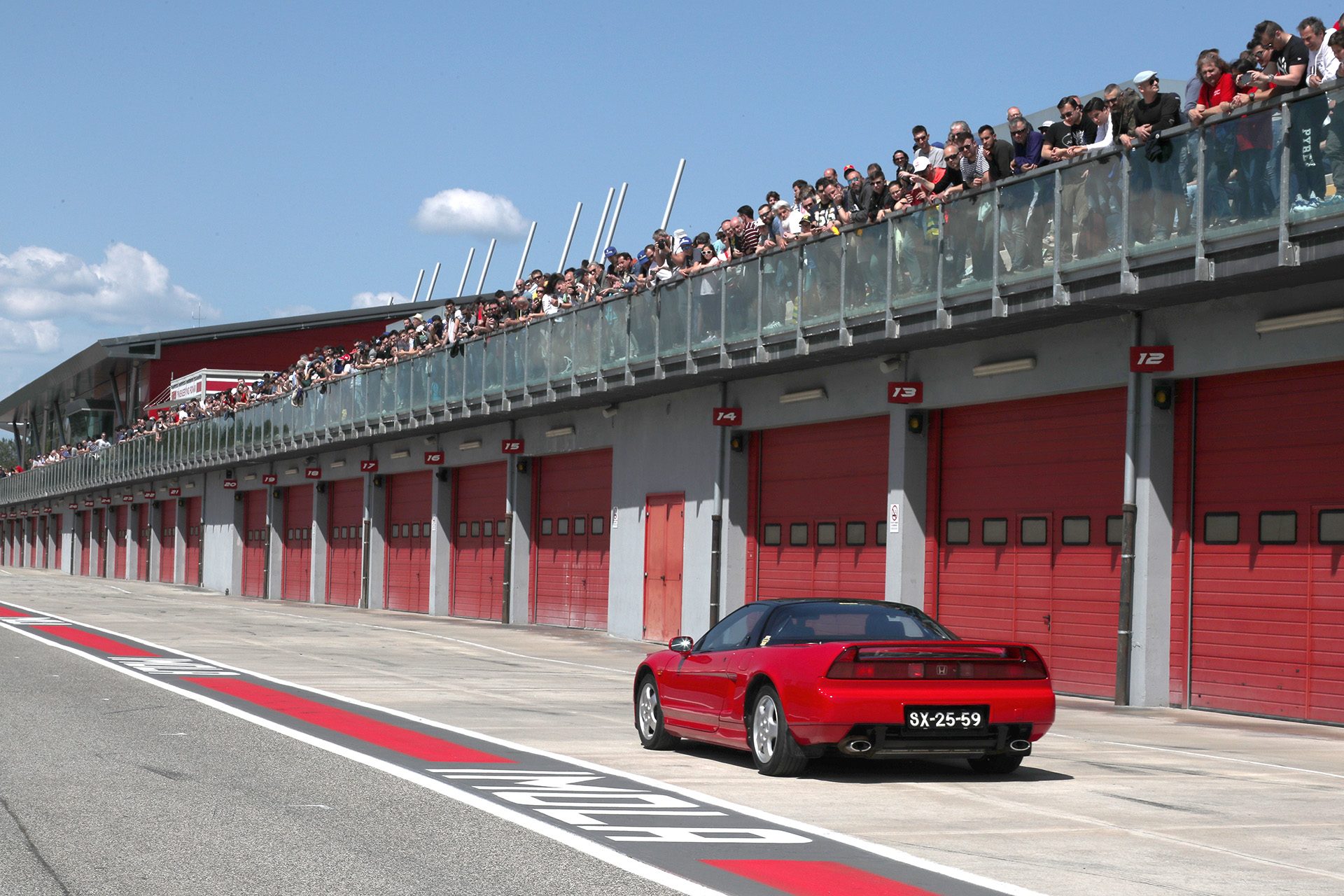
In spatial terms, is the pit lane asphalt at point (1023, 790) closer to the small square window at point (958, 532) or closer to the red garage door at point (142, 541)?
the small square window at point (958, 532)

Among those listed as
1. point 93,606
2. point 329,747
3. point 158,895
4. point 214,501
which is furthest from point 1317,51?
point 214,501

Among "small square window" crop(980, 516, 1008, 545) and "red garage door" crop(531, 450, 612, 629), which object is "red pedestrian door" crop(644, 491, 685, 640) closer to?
"red garage door" crop(531, 450, 612, 629)

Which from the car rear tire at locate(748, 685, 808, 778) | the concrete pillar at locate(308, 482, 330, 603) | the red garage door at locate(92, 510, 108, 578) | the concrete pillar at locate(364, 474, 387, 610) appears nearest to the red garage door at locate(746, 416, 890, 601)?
the car rear tire at locate(748, 685, 808, 778)

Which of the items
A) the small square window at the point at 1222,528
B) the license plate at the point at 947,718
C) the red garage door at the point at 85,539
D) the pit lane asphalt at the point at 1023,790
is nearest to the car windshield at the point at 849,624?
the license plate at the point at 947,718

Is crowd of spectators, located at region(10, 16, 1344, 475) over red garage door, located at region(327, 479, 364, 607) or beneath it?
over

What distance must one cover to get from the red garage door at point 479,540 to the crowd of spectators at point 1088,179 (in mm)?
12255

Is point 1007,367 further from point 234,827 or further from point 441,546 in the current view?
point 441,546

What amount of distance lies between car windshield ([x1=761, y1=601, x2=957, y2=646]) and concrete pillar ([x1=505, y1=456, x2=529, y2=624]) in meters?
25.4

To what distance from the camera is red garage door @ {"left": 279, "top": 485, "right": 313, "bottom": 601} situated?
5306cm

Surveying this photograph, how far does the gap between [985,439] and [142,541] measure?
61597 millimetres

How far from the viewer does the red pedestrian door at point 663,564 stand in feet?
98.2

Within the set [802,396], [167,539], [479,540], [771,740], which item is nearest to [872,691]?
[771,740]

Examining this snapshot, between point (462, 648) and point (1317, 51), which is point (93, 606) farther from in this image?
point (1317, 51)

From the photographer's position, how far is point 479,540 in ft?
131
